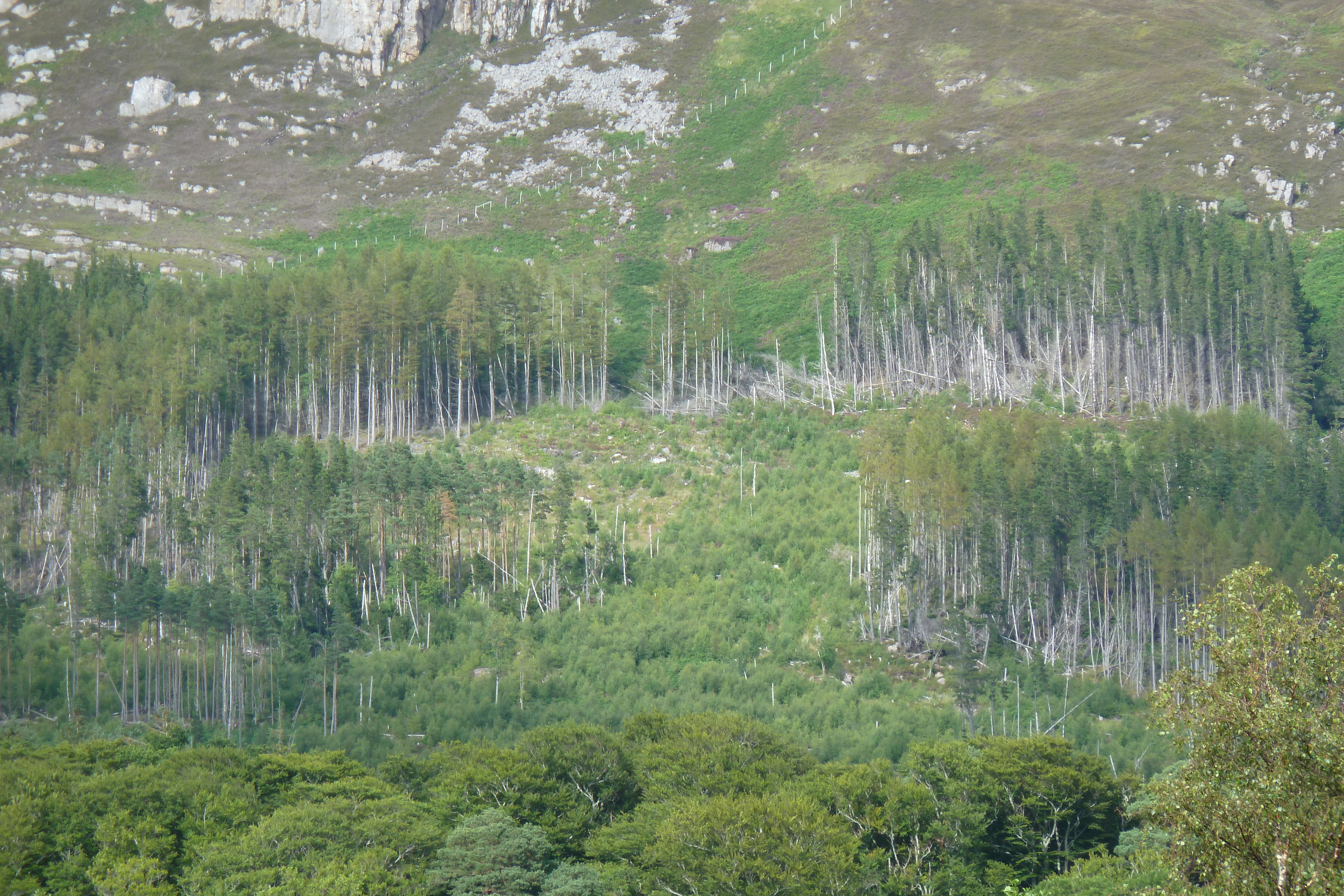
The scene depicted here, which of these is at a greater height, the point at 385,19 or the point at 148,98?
the point at 385,19

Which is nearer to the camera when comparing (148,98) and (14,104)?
(14,104)

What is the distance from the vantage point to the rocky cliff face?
165375 millimetres

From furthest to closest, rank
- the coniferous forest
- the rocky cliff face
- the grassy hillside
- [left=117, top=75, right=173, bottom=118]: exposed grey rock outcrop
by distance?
the rocky cliff face → [left=117, top=75, right=173, bottom=118]: exposed grey rock outcrop → the grassy hillside → the coniferous forest

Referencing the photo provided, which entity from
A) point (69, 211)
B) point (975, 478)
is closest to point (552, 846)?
point (975, 478)

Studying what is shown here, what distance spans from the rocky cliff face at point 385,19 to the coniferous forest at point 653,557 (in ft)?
237

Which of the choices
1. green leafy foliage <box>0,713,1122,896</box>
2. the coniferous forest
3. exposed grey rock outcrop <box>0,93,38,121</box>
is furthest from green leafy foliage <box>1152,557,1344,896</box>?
exposed grey rock outcrop <box>0,93,38,121</box>

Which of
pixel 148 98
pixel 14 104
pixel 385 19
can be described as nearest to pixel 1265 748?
pixel 148 98

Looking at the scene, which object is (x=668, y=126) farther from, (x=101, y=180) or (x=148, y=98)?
(x=148, y=98)

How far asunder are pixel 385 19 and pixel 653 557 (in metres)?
128

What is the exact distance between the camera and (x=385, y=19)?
166 m

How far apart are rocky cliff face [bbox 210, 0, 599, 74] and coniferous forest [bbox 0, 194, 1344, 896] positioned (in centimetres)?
7221

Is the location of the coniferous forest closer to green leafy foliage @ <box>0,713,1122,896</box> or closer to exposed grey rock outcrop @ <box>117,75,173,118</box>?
green leafy foliage @ <box>0,713,1122,896</box>

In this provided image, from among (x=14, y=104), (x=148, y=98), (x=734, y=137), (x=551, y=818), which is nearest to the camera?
(x=551, y=818)

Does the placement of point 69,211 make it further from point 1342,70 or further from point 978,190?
point 1342,70
